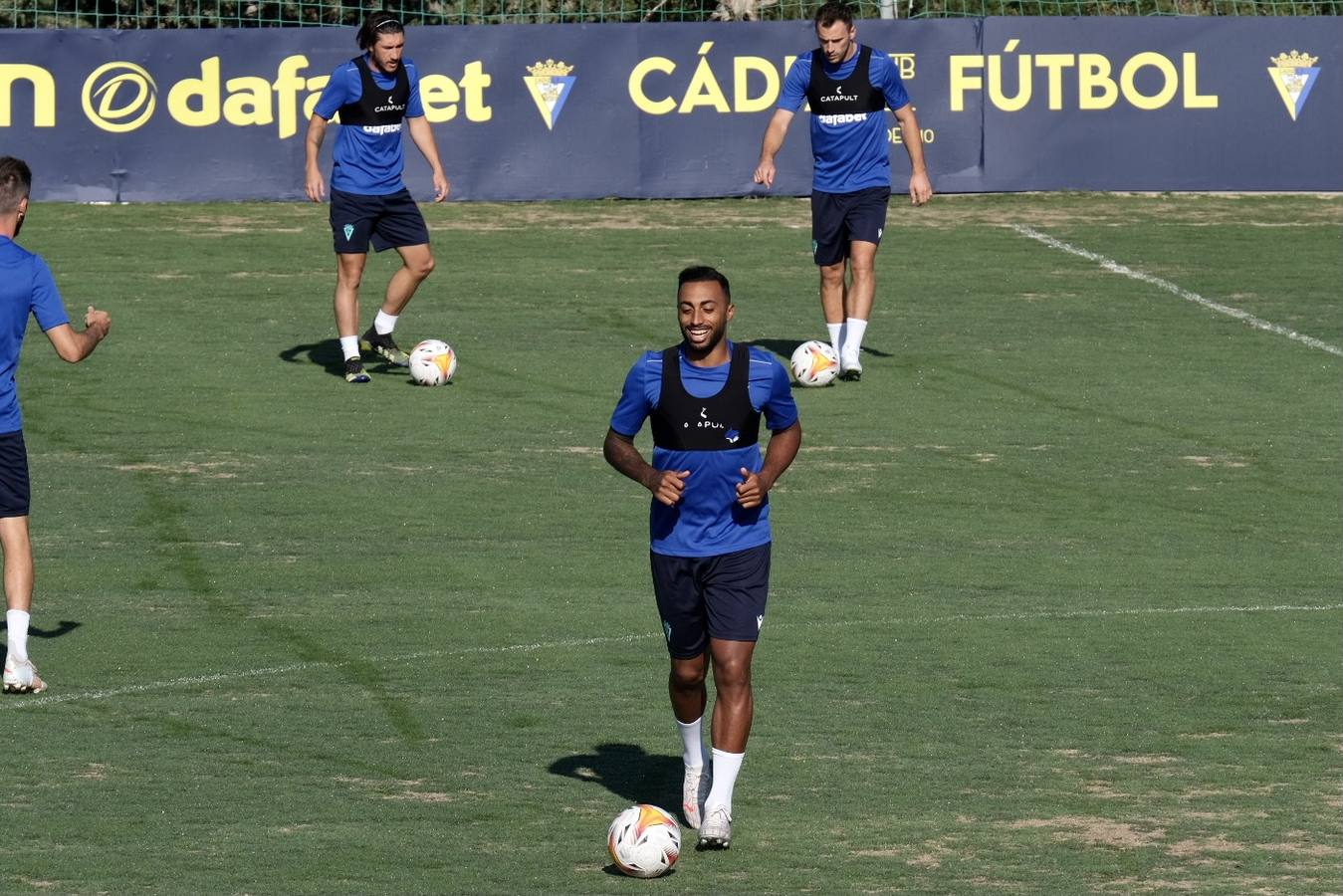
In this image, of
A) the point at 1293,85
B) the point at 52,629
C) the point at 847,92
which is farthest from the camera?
the point at 1293,85

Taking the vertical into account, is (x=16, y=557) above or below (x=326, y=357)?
above

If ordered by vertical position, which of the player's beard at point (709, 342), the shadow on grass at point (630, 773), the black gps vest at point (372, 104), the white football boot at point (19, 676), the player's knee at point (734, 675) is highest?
the black gps vest at point (372, 104)

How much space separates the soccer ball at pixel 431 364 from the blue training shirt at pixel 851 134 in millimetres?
2894

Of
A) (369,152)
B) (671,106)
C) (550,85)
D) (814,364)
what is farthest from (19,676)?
(671,106)

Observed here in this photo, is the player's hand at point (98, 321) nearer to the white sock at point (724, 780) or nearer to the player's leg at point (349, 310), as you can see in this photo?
the white sock at point (724, 780)

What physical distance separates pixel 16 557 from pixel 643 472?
3.14 metres

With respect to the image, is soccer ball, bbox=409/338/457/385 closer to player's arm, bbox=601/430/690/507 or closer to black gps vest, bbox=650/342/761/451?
player's arm, bbox=601/430/690/507

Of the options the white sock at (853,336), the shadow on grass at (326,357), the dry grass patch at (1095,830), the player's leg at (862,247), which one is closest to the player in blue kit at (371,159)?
the shadow on grass at (326,357)

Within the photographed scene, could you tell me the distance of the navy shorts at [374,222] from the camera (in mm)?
16172

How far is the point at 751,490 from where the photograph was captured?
7.75 meters

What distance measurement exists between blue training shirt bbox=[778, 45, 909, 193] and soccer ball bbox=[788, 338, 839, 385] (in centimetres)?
112

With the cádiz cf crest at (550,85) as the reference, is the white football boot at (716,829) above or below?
below

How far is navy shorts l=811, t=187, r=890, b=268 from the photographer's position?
16281 mm

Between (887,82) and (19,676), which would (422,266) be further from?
(19,676)
